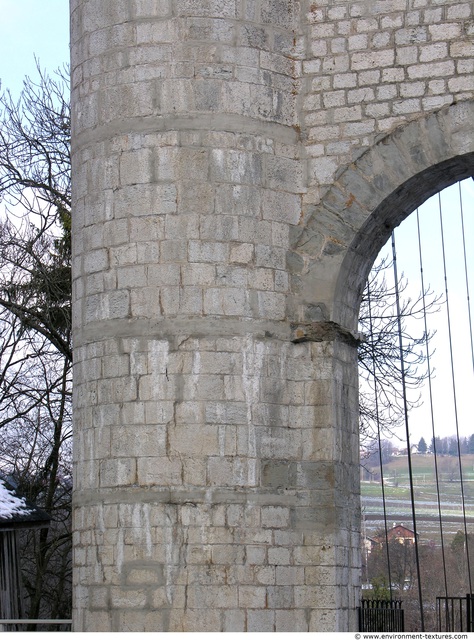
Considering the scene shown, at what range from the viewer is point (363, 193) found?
9492mm

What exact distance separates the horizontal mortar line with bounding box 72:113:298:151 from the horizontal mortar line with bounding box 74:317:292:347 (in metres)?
1.53

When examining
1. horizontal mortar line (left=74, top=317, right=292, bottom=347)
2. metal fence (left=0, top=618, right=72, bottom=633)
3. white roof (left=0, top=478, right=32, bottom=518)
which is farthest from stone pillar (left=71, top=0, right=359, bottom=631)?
white roof (left=0, top=478, right=32, bottom=518)

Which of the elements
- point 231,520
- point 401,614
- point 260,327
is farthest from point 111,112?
point 401,614

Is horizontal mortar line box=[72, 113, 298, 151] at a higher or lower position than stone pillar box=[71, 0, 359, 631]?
higher

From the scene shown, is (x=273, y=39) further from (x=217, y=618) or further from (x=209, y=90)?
(x=217, y=618)

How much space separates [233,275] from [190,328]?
21.6 inches

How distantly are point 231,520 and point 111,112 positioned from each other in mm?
3419

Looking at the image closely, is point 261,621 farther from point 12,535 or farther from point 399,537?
point 399,537

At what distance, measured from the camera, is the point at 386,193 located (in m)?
9.45

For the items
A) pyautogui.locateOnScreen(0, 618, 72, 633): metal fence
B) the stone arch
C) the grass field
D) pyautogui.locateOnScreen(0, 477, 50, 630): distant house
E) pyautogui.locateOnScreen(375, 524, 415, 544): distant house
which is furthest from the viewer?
the grass field

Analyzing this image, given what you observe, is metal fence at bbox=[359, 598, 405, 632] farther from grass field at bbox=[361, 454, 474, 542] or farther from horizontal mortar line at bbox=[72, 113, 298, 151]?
grass field at bbox=[361, 454, 474, 542]

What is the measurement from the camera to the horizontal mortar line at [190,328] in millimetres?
9086

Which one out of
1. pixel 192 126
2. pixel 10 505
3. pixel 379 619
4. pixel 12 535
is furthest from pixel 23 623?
pixel 192 126

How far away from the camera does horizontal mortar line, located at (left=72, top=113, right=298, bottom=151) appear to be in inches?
368
